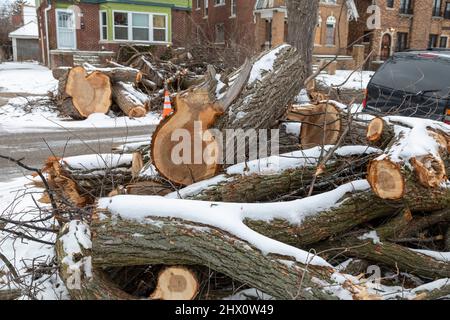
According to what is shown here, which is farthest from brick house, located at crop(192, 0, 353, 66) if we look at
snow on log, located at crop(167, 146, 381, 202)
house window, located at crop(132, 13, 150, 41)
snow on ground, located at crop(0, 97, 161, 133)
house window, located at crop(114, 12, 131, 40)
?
snow on log, located at crop(167, 146, 381, 202)

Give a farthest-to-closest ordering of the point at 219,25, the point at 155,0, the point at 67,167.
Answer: the point at 219,25 < the point at 155,0 < the point at 67,167

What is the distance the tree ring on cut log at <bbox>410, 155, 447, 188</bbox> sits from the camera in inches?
135

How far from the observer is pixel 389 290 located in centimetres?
338

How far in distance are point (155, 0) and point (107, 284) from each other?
25976mm

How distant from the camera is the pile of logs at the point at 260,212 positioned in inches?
115

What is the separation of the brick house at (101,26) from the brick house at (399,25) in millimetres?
12697

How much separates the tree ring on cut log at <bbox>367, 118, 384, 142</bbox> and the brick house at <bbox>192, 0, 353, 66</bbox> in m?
21.1

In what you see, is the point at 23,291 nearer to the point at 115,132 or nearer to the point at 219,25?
the point at 115,132

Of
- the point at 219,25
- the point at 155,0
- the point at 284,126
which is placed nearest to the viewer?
the point at 284,126

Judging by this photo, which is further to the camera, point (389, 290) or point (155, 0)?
point (155, 0)

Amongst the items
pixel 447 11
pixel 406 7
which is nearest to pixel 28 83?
pixel 406 7

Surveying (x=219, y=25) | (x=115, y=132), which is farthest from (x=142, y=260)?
(x=219, y=25)

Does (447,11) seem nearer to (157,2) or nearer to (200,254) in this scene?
(157,2)

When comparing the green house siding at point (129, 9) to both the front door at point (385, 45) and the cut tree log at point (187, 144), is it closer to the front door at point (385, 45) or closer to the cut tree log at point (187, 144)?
the front door at point (385, 45)
